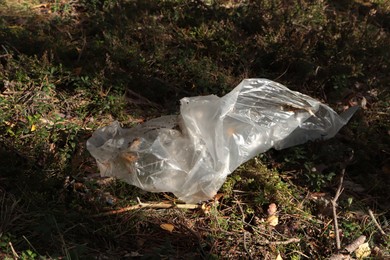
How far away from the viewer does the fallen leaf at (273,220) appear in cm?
253

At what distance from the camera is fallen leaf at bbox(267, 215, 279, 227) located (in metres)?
2.53

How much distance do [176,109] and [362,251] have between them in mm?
1682

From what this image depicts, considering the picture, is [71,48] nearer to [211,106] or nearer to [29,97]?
[29,97]

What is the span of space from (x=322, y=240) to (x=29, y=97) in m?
2.34

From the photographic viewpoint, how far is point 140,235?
2.42 metres

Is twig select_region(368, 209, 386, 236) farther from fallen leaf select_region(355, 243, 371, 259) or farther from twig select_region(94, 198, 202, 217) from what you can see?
twig select_region(94, 198, 202, 217)

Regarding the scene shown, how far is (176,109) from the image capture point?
3.21m

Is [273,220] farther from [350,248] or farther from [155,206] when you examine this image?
[155,206]

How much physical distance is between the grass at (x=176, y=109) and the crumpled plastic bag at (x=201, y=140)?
149mm

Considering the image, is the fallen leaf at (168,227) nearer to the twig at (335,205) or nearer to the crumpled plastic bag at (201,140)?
the crumpled plastic bag at (201,140)

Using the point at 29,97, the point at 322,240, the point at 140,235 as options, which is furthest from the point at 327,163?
the point at 29,97

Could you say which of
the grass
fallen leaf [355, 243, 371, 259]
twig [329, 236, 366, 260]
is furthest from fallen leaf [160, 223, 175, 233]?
fallen leaf [355, 243, 371, 259]

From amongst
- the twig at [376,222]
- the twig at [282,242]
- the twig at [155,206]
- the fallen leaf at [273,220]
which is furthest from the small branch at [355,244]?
the twig at [155,206]

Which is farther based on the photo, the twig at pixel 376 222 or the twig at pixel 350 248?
the twig at pixel 376 222
